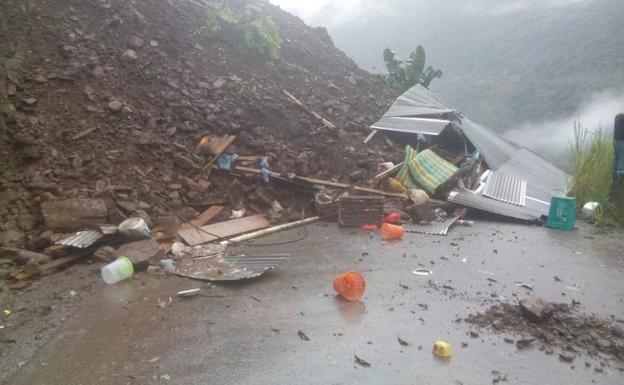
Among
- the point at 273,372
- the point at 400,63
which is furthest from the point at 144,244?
the point at 400,63

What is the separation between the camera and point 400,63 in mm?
12805

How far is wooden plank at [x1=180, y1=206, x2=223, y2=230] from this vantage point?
542 cm

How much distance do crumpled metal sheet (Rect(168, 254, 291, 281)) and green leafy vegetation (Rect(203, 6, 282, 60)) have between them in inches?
225

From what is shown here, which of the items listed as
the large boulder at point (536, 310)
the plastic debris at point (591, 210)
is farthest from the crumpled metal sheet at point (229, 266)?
the plastic debris at point (591, 210)

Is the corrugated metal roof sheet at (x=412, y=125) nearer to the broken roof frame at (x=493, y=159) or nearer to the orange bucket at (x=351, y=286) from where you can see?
the broken roof frame at (x=493, y=159)

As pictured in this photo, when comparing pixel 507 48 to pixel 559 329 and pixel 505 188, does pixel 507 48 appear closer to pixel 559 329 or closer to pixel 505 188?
pixel 505 188

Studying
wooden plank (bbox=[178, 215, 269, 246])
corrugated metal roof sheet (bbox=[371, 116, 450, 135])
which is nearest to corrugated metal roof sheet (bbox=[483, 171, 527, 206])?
corrugated metal roof sheet (bbox=[371, 116, 450, 135])

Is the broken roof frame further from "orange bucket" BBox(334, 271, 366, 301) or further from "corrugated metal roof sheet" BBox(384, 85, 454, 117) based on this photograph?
"orange bucket" BBox(334, 271, 366, 301)

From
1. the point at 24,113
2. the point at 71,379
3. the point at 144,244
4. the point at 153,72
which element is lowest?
the point at 71,379

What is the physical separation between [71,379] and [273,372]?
3.79 ft

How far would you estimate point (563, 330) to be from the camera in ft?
10.1

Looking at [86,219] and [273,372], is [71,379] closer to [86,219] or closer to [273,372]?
[273,372]

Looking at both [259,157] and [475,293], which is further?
[259,157]

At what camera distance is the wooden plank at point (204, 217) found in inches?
213
